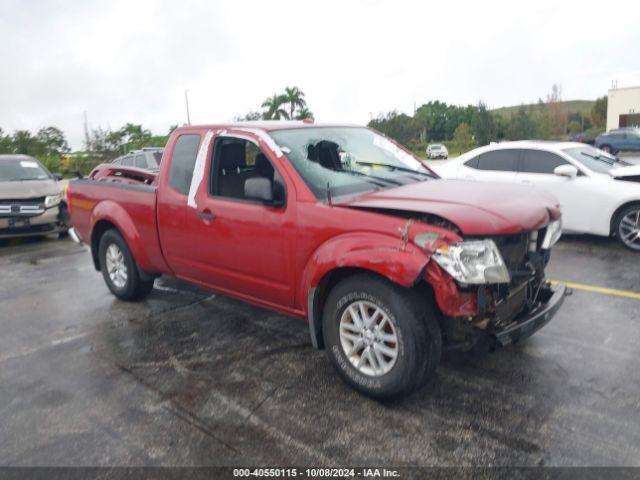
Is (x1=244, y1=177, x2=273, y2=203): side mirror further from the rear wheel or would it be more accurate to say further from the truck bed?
the rear wheel

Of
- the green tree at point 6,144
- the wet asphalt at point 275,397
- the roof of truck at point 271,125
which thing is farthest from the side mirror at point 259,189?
the green tree at point 6,144

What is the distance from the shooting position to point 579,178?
309 inches

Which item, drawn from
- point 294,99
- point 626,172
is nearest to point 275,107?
point 294,99

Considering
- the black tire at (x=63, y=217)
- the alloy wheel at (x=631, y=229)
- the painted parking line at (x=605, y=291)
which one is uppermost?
the black tire at (x=63, y=217)

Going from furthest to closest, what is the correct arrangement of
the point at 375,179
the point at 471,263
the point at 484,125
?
the point at 484,125 → the point at 375,179 → the point at 471,263

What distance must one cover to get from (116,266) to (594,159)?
694cm

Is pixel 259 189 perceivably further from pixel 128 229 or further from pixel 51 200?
→ pixel 51 200

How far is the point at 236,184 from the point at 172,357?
1.51m

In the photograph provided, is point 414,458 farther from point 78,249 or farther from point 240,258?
point 78,249

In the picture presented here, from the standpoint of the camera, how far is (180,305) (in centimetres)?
576

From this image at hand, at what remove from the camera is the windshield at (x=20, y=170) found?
33.5 feet

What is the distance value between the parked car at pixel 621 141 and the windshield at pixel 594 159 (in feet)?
84.1

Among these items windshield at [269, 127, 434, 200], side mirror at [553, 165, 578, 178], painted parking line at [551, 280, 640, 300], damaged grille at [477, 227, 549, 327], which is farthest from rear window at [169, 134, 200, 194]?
side mirror at [553, 165, 578, 178]

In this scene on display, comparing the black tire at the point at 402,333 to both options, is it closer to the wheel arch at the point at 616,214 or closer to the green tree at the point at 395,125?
the wheel arch at the point at 616,214
